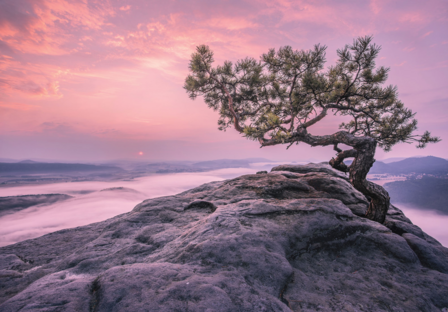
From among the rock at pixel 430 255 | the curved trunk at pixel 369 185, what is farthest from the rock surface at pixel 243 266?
the curved trunk at pixel 369 185

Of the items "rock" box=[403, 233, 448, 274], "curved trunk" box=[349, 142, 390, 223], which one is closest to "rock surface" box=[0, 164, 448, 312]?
"rock" box=[403, 233, 448, 274]

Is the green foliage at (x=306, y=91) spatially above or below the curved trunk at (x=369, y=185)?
above

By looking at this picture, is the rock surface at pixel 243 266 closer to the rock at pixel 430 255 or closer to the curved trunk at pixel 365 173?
the rock at pixel 430 255

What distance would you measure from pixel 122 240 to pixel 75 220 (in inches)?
4581

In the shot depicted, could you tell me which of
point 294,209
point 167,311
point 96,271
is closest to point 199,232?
point 167,311

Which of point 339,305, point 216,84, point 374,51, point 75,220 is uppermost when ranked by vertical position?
point 216,84

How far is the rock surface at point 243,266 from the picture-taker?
3.83m

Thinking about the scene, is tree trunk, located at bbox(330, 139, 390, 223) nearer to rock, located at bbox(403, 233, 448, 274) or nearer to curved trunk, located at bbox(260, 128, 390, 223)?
curved trunk, located at bbox(260, 128, 390, 223)

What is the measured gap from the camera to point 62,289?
4.07 m

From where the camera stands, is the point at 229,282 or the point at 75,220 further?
the point at 75,220

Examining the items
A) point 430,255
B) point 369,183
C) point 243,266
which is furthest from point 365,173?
point 243,266

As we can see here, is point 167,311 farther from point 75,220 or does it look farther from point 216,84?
point 75,220

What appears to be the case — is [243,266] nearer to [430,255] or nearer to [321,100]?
[430,255]

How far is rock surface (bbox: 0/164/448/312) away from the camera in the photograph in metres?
3.83
